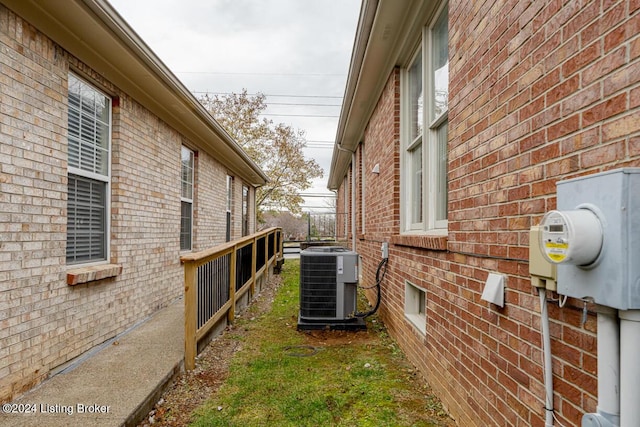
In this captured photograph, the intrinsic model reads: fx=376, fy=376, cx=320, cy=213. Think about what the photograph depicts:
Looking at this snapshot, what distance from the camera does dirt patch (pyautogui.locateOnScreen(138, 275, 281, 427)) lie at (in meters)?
2.67

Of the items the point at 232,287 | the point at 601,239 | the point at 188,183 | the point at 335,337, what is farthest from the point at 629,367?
the point at 188,183

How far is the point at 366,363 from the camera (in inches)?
141

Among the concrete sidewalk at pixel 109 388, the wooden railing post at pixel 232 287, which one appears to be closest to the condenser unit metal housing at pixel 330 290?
the wooden railing post at pixel 232 287

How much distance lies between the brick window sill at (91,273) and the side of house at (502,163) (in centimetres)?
302

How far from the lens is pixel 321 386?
3127 millimetres

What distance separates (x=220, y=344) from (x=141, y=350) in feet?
2.84

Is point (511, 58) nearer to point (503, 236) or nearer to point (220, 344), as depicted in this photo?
point (503, 236)

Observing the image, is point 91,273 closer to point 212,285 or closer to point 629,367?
point 212,285

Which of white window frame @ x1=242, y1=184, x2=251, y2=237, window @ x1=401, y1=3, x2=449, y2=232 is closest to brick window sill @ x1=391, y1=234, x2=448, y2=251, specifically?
window @ x1=401, y1=3, x2=449, y2=232

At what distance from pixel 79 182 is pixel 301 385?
290 centimetres

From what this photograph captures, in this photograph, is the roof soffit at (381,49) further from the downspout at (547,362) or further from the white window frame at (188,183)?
the white window frame at (188,183)

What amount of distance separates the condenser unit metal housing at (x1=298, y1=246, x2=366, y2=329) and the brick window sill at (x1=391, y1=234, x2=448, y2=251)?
2.97 ft

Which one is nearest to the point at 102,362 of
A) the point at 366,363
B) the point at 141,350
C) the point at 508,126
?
the point at 141,350

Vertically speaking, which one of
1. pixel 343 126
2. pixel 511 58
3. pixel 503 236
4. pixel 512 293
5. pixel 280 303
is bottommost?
pixel 280 303
